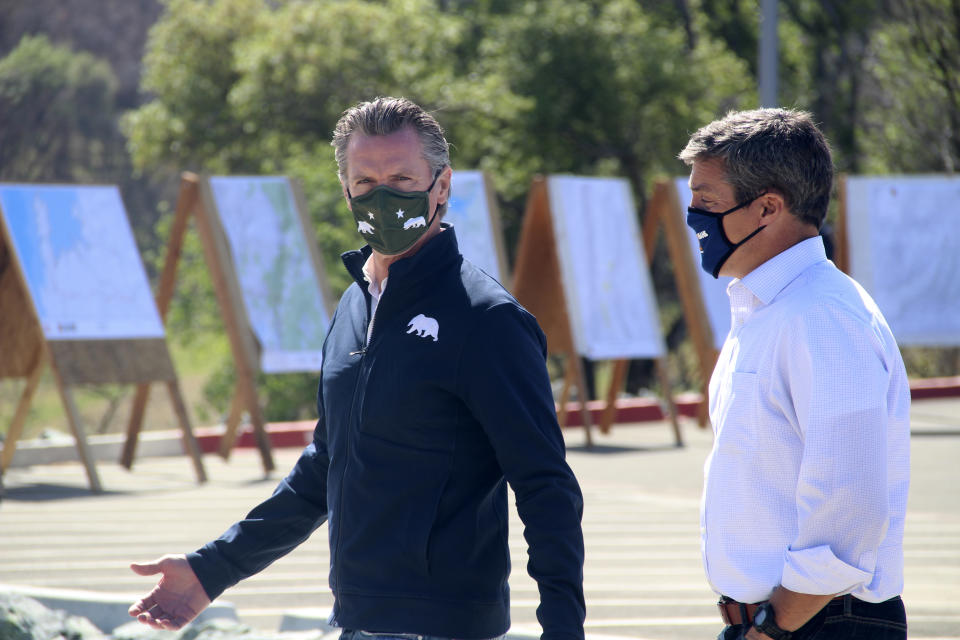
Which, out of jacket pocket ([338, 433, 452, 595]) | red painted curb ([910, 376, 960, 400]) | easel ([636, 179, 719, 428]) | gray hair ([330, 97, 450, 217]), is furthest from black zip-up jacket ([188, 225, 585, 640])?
red painted curb ([910, 376, 960, 400])

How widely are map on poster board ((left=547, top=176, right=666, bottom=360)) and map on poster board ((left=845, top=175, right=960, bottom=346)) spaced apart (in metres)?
2.29

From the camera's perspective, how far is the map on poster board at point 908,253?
1232 cm

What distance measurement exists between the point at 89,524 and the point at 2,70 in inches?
659

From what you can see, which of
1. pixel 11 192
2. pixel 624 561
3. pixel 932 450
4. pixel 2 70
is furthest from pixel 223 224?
pixel 2 70

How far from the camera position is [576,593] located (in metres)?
2.34

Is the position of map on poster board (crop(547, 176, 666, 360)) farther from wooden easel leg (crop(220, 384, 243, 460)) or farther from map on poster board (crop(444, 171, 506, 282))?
wooden easel leg (crop(220, 384, 243, 460))

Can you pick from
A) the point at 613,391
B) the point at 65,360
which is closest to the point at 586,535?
the point at 65,360

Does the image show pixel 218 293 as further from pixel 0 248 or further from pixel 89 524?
pixel 89 524

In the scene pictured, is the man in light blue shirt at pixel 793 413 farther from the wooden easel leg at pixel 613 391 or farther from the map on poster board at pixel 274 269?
the wooden easel leg at pixel 613 391

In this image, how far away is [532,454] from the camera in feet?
7.78

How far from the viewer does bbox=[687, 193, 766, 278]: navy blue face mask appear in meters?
2.56

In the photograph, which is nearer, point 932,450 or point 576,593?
point 576,593

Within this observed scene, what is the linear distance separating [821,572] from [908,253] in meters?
11.0

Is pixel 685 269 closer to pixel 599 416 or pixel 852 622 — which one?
pixel 599 416
